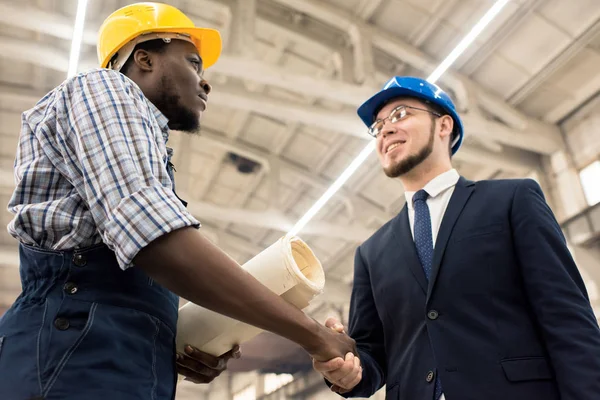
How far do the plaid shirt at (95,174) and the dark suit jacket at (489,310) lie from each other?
3.50 feet

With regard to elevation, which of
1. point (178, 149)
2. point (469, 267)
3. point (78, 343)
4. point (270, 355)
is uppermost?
point (178, 149)

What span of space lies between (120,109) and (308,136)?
343 inches

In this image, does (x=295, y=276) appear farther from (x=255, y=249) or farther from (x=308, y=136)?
(x=255, y=249)

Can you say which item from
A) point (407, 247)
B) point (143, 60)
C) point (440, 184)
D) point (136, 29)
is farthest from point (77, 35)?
point (407, 247)

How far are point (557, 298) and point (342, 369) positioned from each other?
74 centimetres

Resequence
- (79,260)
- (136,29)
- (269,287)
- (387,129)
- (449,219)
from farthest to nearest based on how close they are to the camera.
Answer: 1. (387,129)
2. (449,219)
3. (136,29)
4. (269,287)
5. (79,260)

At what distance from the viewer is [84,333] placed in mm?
1312

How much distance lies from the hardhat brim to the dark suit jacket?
1.16 meters

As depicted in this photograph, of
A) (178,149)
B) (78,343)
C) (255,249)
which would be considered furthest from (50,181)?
(255,249)

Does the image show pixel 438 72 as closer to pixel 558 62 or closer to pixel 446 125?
pixel 558 62

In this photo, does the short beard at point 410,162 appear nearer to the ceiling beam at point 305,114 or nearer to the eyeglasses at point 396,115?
the eyeglasses at point 396,115

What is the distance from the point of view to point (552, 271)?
6.23 ft

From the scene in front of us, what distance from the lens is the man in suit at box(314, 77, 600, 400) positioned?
179 cm

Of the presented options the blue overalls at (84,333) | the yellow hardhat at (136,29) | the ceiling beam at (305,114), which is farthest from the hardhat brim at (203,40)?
the ceiling beam at (305,114)
